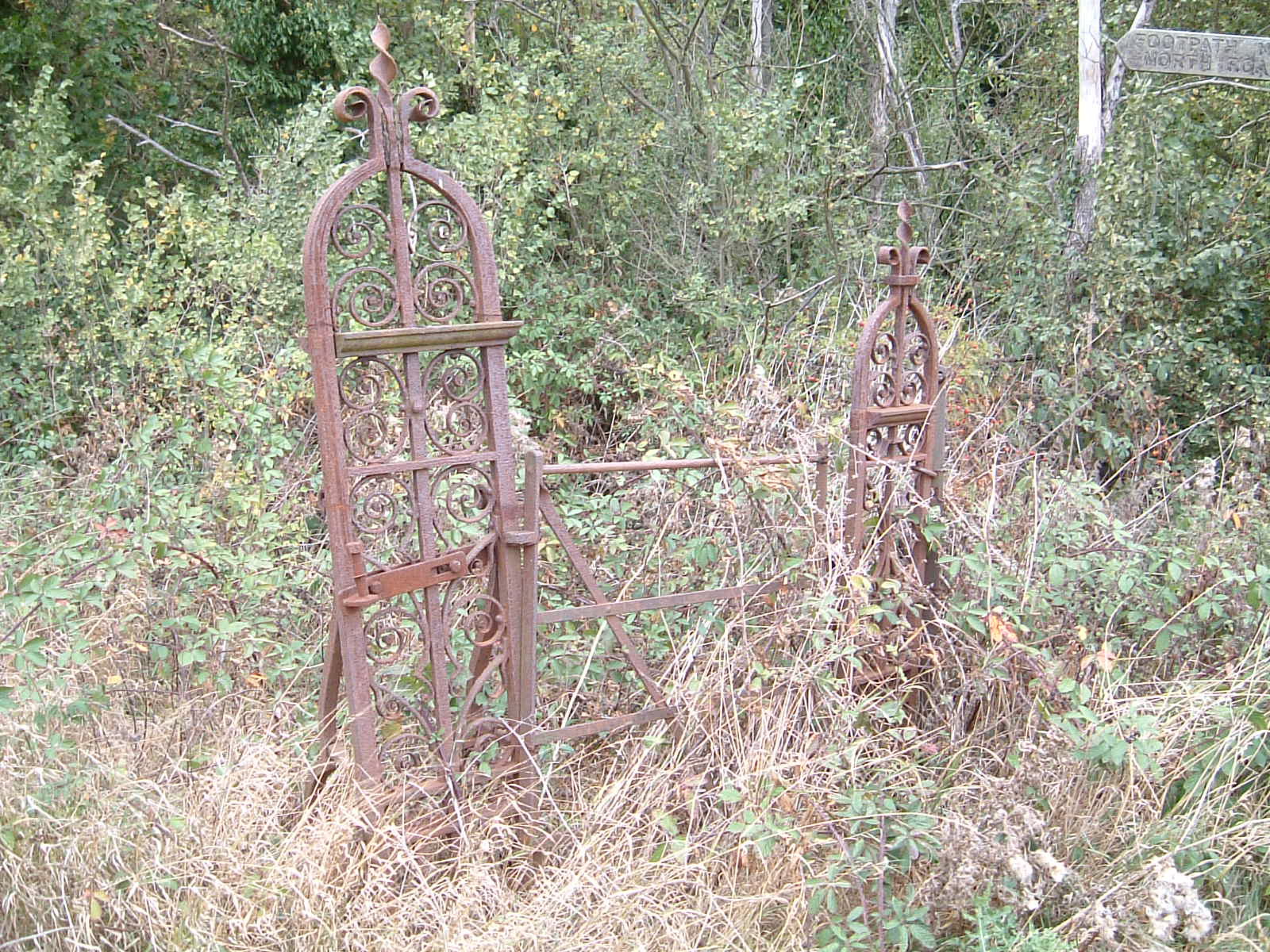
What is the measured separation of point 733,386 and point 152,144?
512cm

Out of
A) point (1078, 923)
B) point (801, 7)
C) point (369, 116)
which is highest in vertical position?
point (801, 7)

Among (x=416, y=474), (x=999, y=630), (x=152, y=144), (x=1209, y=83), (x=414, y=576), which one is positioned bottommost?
(x=999, y=630)

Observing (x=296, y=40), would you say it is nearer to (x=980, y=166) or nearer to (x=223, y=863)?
(x=980, y=166)

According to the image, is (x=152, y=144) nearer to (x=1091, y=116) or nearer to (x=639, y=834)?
(x=1091, y=116)

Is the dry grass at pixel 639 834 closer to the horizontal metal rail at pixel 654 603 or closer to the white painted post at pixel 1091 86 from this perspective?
the horizontal metal rail at pixel 654 603

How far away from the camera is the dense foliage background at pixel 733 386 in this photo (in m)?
2.67

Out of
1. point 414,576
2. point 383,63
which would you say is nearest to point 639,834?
point 414,576

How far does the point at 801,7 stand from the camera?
25.3 feet

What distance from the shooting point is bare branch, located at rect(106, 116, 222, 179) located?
7.56 meters

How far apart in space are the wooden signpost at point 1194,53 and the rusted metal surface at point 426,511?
2482mm

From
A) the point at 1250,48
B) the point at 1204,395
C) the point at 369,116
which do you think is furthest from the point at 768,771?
the point at 1204,395

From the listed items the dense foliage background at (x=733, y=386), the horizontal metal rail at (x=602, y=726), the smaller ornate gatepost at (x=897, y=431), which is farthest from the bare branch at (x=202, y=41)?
the horizontal metal rail at (x=602, y=726)

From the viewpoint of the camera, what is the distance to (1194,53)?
3.99m

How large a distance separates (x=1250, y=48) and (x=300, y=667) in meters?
4.02
